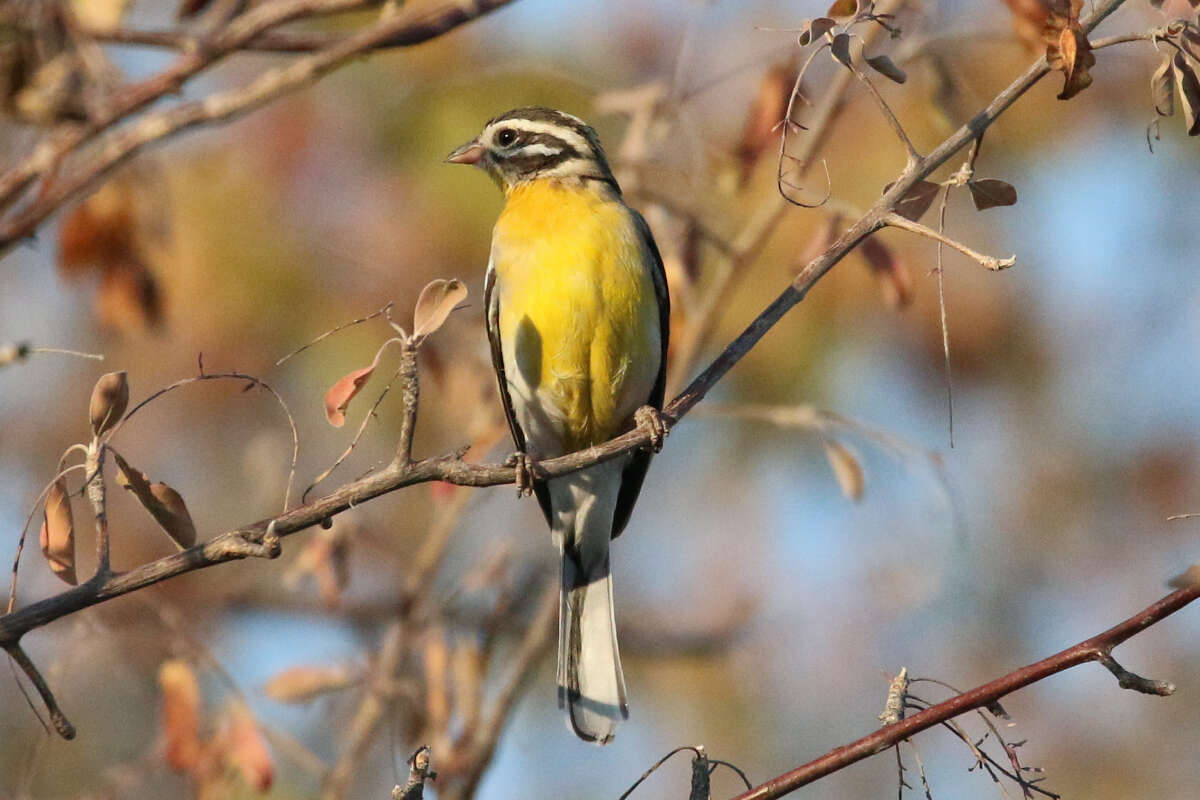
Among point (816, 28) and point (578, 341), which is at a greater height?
point (816, 28)

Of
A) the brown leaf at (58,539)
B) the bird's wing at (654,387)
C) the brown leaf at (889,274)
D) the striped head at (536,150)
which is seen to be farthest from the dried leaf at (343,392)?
the striped head at (536,150)

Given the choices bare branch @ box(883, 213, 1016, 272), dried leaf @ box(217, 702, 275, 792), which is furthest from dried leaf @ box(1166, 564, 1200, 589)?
dried leaf @ box(217, 702, 275, 792)

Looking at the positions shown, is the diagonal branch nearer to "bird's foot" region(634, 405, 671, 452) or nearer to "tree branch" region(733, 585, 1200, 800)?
"tree branch" region(733, 585, 1200, 800)

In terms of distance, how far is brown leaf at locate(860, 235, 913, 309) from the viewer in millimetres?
4969

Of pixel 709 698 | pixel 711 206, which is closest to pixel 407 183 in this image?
pixel 711 206

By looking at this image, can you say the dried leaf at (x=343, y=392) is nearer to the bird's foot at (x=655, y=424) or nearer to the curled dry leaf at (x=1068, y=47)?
the bird's foot at (x=655, y=424)

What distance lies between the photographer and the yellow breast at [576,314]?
5555 millimetres

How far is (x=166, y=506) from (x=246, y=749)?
6.55ft

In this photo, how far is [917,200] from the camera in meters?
3.27

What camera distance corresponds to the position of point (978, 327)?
10992 mm

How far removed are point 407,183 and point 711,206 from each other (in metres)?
3.50

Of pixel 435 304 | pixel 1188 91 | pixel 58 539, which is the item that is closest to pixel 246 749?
pixel 58 539

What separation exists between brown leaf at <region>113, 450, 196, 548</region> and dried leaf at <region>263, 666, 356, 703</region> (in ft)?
7.55

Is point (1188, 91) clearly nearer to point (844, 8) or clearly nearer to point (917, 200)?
point (917, 200)
